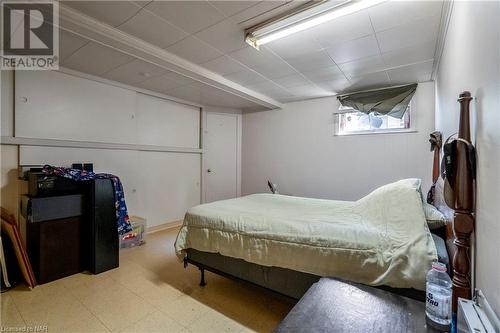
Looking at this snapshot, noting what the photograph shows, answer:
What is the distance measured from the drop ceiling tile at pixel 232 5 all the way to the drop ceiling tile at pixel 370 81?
209 centimetres

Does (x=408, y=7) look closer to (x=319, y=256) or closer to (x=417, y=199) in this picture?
(x=417, y=199)

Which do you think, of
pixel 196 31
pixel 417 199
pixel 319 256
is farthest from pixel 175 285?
pixel 196 31

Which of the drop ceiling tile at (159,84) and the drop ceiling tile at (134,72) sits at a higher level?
the drop ceiling tile at (159,84)

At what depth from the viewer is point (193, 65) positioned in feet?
9.49

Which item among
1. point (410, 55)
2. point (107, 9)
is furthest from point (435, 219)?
point (107, 9)

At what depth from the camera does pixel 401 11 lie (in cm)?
185

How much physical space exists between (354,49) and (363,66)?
0.52 meters

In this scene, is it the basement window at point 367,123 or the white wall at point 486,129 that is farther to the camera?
the basement window at point 367,123

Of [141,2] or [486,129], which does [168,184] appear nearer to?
[141,2]

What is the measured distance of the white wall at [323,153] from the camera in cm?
335

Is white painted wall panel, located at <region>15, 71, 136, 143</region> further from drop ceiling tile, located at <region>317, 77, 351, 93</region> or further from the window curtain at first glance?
the window curtain

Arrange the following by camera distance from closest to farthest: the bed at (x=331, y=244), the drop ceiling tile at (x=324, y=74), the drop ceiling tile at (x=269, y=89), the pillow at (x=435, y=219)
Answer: the bed at (x=331, y=244), the pillow at (x=435, y=219), the drop ceiling tile at (x=324, y=74), the drop ceiling tile at (x=269, y=89)

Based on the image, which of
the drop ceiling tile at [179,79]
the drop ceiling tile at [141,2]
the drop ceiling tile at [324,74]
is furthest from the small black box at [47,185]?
the drop ceiling tile at [324,74]

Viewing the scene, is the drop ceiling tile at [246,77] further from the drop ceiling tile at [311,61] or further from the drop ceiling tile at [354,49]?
the drop ceiling tile at [354,49]
